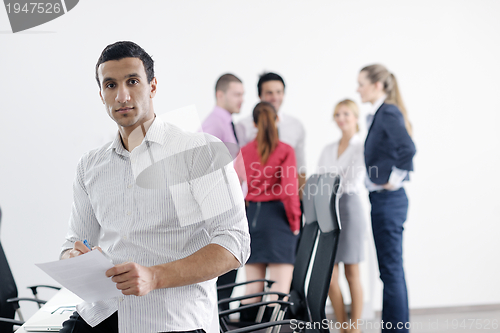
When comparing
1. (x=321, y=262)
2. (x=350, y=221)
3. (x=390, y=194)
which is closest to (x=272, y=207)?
(x=350, y=221)

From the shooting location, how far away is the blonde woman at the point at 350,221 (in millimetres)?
3150

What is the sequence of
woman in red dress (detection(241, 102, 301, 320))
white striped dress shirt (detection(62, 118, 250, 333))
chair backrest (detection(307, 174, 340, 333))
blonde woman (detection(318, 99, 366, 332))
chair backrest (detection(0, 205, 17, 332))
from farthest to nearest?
blonde woman (detection(318, 99, 366, 332)), woman in red dress (detection(241, 102, 301, 320)), chair backrest (detection(0, 205, 17, 332)), chair backrest (detection(307, 174, 340, 333)), white striped dress shirt (detection(62, 118, 250, 333))

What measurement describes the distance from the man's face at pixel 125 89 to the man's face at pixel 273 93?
2151 millimetres

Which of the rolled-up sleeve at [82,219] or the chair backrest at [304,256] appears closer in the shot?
the rolled-up sleeve at [82,219]

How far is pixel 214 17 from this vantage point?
3.45 metres

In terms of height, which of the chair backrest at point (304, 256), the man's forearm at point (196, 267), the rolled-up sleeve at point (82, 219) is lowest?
the chair backrest at point (304, 256)

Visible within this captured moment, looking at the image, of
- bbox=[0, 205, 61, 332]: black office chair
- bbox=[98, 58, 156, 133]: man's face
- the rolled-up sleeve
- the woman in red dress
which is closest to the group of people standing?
the woman in red dress

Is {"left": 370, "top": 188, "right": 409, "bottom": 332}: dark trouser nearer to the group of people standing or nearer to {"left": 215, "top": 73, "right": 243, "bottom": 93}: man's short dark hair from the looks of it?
the group of people standing

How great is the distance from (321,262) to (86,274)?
94cm

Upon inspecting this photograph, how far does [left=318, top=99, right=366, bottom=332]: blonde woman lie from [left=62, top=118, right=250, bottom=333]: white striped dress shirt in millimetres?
1982

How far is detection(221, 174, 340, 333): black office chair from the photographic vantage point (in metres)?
1.62

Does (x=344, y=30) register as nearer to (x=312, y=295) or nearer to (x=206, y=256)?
(x=312, y=295)

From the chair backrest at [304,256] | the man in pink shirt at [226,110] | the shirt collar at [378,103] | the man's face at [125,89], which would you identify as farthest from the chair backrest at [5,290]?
the shirt collar at [378,103]

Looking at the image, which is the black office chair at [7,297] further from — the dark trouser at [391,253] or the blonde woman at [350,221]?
the dark trouser at [391,253]
